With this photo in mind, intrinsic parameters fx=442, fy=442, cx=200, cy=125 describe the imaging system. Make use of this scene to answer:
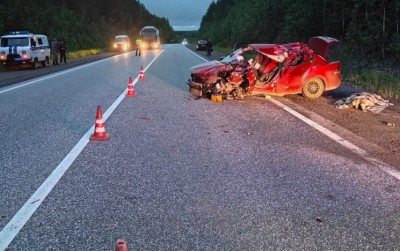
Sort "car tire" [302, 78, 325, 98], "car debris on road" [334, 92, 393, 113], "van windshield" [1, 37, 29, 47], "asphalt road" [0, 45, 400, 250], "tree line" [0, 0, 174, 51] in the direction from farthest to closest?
"tree line" [0, 0, 174, 51] < "van windshield" [1, 37, 29, 47] < "car tire" [302, 78, 325, 98] < "car debris on road" [334, 92, 393, 113] < "asphalt road" [0, 45, 400, 250]

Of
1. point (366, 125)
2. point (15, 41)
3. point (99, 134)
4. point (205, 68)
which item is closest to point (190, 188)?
point (99, 134)

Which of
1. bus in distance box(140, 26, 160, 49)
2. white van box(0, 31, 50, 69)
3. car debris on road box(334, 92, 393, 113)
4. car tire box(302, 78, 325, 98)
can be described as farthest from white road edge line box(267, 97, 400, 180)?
bus in distance box(140, 26, 160, 49)

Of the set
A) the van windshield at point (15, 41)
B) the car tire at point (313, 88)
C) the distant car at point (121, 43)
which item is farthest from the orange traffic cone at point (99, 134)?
the distant car at point (121, 43)

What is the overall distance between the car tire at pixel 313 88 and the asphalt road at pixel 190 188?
10.6 feet

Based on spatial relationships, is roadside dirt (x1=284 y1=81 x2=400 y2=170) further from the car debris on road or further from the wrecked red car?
the wrecked red car

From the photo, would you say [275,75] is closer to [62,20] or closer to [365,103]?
[365,103]

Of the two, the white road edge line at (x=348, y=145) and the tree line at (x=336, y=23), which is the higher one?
the tree line at (x=336, y=23)

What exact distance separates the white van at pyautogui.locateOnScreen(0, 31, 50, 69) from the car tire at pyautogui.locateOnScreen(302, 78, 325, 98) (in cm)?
1838

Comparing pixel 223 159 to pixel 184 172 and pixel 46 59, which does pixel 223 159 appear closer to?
pixel 184 172

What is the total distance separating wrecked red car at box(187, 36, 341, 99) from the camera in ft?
38.0

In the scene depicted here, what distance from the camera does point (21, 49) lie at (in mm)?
24906

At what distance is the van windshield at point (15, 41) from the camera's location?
84.1 feet

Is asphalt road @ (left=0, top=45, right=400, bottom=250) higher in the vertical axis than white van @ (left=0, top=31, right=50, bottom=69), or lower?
lower

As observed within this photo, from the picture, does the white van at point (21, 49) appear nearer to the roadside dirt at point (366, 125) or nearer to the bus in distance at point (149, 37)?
the roadside dirt at point (366, 125)
